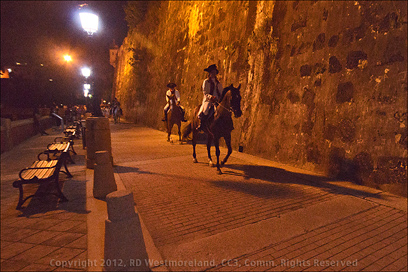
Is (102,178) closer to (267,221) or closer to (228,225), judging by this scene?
(228,225)

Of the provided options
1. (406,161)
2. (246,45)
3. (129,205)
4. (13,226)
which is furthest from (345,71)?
(13,226)

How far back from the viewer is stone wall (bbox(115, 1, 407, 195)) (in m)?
4.62

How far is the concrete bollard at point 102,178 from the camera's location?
170 inches

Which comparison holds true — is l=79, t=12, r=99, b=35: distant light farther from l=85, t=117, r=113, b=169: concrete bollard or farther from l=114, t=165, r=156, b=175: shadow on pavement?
l=114, t=165, r=156, b=175: shadow on pavement

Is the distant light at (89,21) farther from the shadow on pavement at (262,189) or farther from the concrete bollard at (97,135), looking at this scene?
the shadow on pavement at (262,189)

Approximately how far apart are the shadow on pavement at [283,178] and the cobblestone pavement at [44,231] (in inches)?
116

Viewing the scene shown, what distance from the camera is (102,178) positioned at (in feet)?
14.3

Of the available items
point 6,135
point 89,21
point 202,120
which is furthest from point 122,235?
point 6,135

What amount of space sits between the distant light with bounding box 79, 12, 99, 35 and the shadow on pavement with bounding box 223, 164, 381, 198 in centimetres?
762

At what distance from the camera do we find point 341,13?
573cm

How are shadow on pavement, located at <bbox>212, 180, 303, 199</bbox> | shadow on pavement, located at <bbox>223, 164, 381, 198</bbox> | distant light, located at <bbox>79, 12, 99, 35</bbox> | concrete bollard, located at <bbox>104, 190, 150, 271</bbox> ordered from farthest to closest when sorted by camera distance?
distant light, located at <bbox>79, 12, 99, 35</bbox>
shadow on pavement, located at <bbox>223, 164, 381, 198</bbox>
shadow on pavement, located at <bbox>212, 180, 303, 199</bbox>
concrete bollard, located at <bbox>104, 190, 150, 271</bbox>

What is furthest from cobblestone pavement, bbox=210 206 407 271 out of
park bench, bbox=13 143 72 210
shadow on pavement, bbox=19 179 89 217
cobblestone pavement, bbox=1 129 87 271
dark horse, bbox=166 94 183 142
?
dark horse, bbox=166 94 183 142

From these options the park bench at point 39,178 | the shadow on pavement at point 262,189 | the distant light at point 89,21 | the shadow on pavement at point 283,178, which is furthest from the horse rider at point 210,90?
the distant light at point 89,21

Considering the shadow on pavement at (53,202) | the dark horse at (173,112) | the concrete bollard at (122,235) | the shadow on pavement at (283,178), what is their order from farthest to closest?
the dark horse at (173,112)
the shadow on pavement at (283,178)
the shadow on pavement at (53,202)
the concrete bollard at (122,235)
